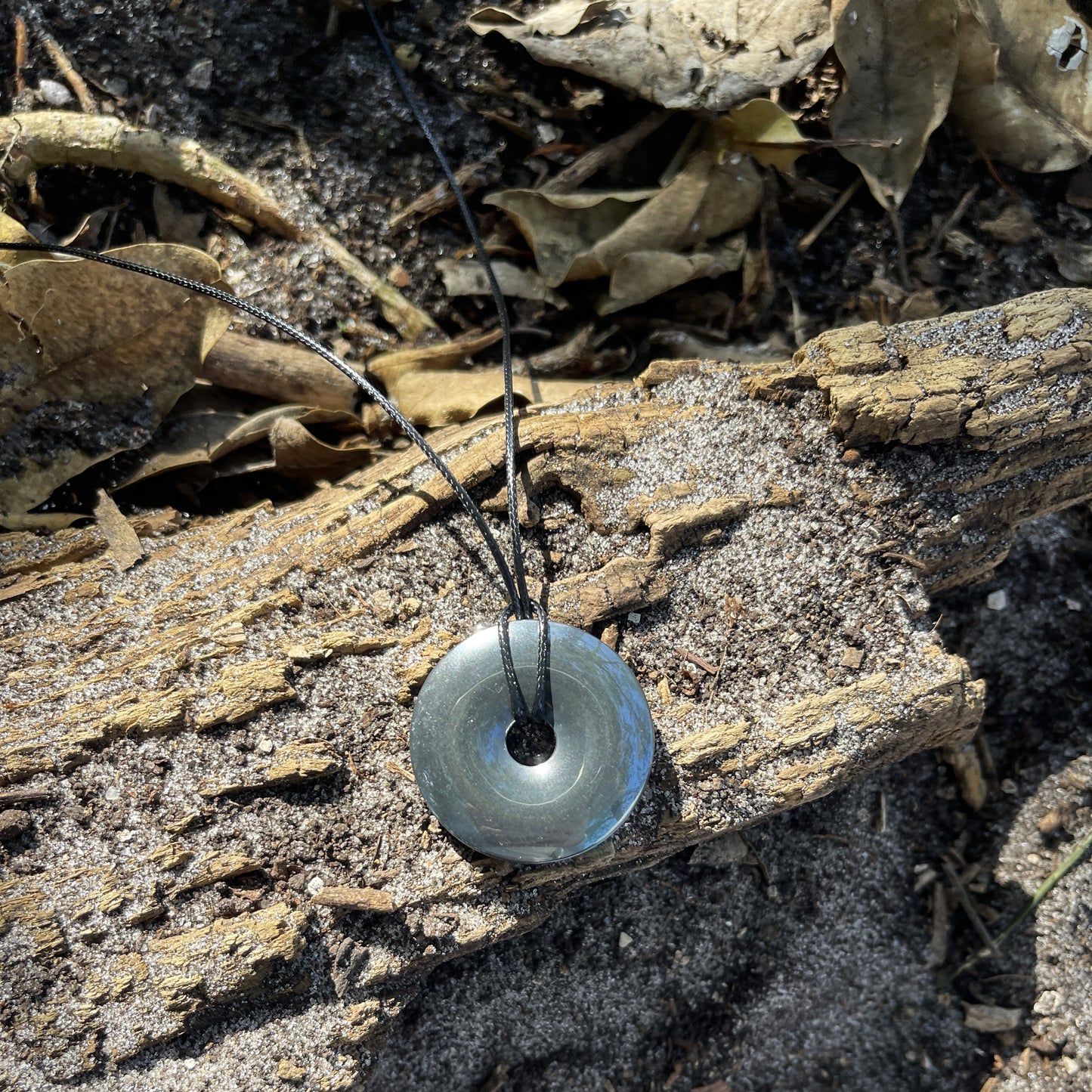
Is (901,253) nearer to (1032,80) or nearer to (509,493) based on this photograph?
(1032,80)

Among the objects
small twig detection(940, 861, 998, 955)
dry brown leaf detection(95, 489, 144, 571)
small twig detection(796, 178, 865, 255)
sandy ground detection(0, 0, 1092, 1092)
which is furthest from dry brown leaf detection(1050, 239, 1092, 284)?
dry brown leaf detection(95, 489, 144, 571)

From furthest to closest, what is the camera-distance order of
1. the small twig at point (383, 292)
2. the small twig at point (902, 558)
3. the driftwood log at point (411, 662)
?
the small twig at point (383, 292) → the small twig at point (902, 558) → the driftwood log at point (411, 662)

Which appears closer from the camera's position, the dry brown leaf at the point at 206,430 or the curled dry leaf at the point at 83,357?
the curled dry leaf at the point at 83,357

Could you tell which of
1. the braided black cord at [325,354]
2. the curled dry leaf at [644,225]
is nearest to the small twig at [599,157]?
the curled dry leaf at [644,225]

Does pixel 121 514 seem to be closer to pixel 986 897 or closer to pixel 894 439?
pixel 894 439

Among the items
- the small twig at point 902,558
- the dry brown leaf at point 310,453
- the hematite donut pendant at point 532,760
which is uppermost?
the dry brown leaf at point 310,453

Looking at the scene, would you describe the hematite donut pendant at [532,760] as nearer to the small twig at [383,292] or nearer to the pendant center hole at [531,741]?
the pendant center hole at [531,741]

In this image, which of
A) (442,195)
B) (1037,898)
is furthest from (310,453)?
(1037,898)
